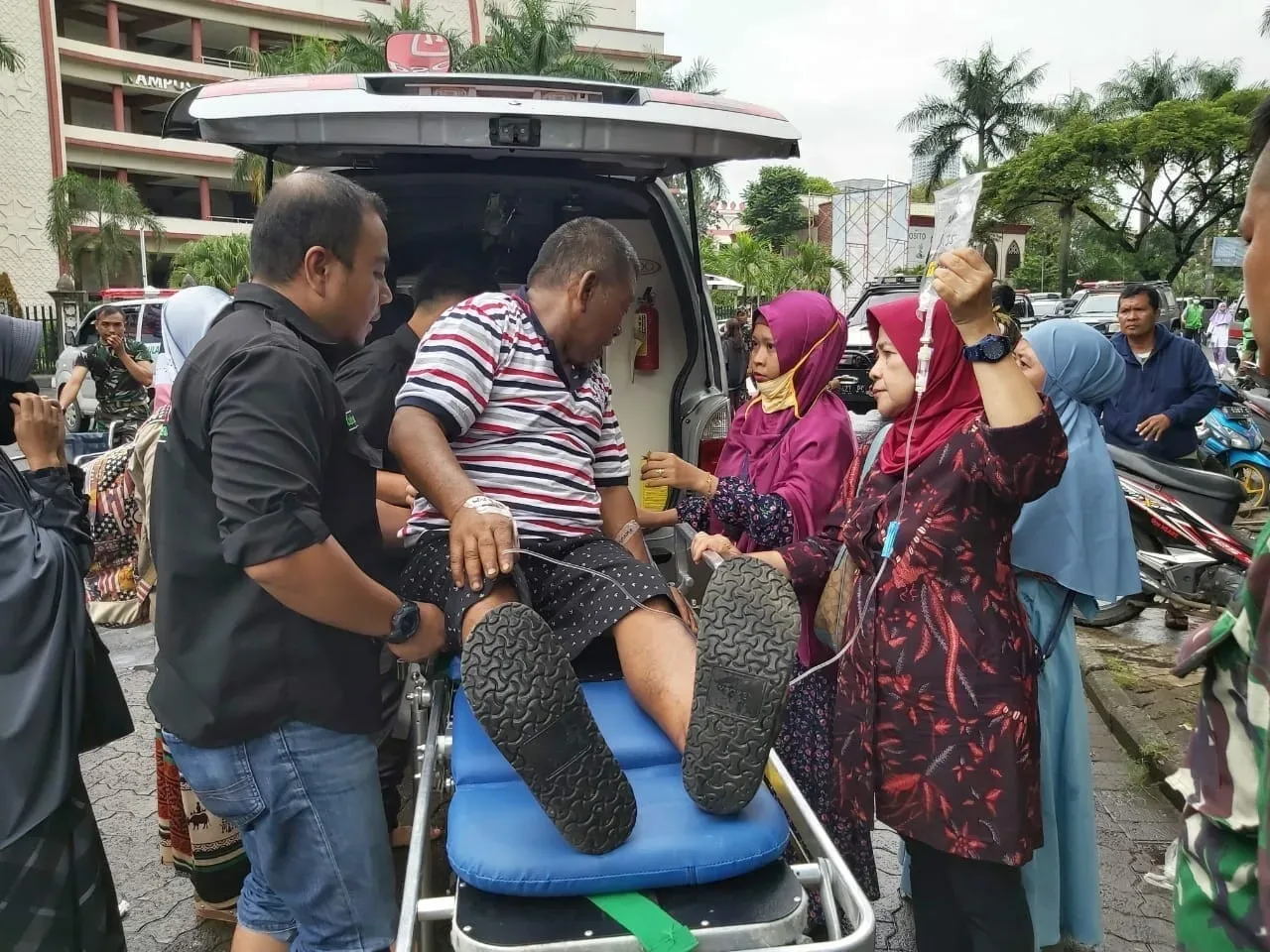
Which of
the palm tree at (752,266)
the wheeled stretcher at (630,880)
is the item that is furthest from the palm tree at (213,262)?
the wheeled stretcher at (630,880)

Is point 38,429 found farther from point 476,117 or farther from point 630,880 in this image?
point 630,880

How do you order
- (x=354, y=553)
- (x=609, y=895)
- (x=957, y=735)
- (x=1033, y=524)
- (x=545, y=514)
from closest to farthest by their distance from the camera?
(x=609, y=895) < (x=354, y=553) < (x=957, y=735) < (x=545, y=514) < (x=1033, y=524)

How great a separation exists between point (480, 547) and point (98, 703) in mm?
1051

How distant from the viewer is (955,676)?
196 centimetres

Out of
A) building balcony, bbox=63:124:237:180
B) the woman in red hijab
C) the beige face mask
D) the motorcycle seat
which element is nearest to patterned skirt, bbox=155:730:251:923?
the woman in red hijab

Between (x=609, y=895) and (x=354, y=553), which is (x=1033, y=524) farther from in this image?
(x=354, y=553)

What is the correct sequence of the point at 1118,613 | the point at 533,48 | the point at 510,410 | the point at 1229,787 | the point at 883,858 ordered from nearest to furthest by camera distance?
the point at 1229,787 → the point at 510,410 → the point at 883,858 → the point at 1118,613 → the point at 533,48

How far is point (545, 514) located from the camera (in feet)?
7.29

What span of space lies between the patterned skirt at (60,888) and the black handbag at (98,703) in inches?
4.6

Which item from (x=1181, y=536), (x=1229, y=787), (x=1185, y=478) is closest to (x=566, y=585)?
(x=1229, y=787)

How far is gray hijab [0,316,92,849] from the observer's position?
6.14ft

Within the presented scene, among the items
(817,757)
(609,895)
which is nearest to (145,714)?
(817,757)

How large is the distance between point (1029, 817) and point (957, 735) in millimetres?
238

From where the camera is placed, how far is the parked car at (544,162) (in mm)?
2500
